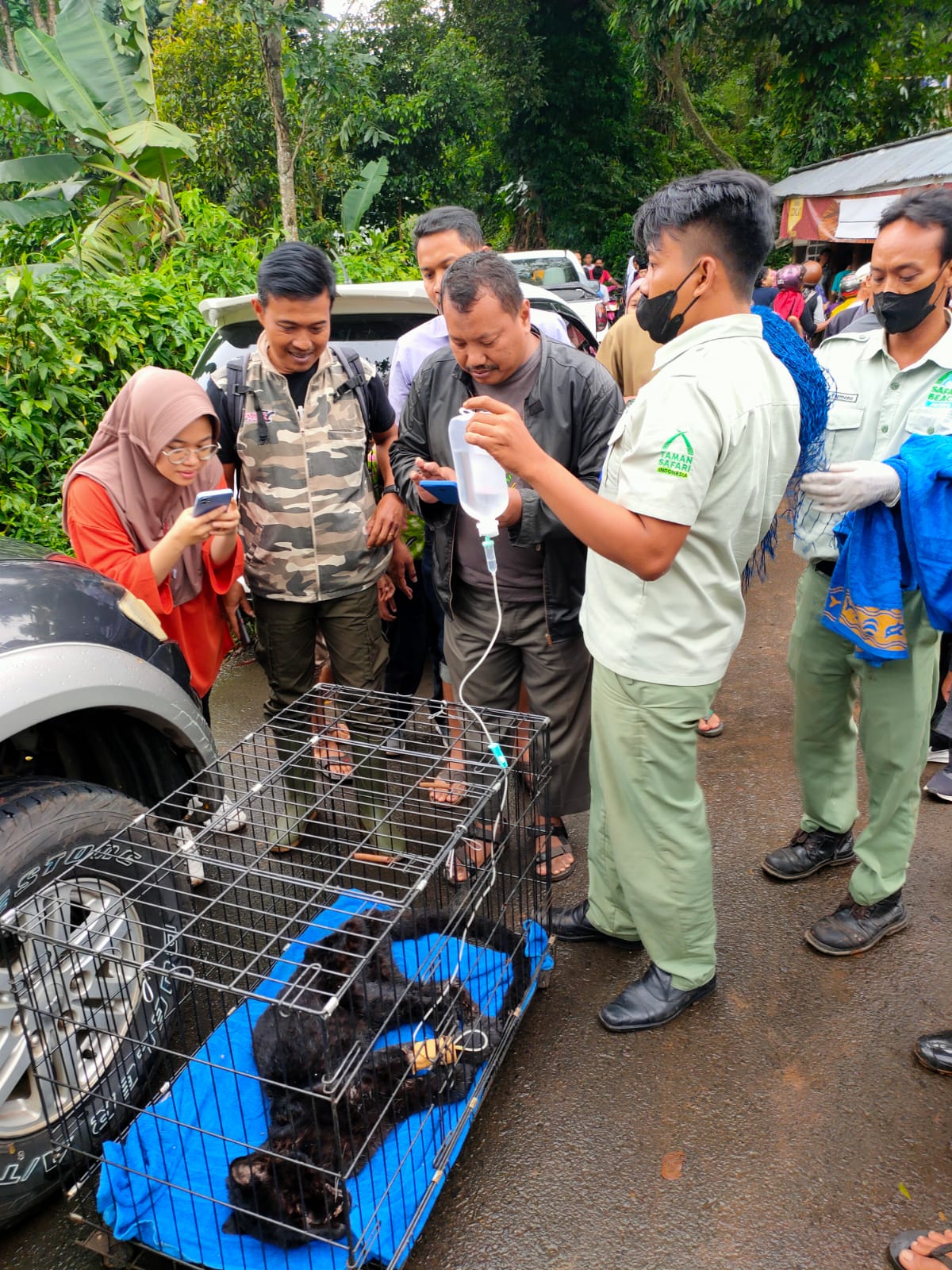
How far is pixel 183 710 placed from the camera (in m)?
2.39

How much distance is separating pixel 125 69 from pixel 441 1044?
28.6 ft

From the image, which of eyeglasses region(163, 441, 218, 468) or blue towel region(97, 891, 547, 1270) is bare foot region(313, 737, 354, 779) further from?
eyeglasses region(163, 441, 218, 468)

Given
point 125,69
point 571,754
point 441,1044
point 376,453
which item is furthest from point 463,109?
point 441,1044

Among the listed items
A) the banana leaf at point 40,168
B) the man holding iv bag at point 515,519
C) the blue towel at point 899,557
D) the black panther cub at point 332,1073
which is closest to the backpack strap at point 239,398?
the man holding iv bag at point 515,519

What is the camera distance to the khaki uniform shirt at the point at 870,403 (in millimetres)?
2477

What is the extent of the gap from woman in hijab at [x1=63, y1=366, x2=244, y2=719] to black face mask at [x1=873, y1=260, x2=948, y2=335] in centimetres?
190

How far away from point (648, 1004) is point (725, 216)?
1.96 m

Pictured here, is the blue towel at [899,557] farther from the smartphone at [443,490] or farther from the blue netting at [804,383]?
the smartphone at [443,490]

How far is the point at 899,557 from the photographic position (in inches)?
95.1

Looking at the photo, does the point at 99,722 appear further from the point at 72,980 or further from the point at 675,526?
the point at 675,526

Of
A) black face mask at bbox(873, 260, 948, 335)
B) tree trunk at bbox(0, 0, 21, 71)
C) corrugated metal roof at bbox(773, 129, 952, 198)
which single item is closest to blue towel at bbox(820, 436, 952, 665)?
black face mask at bbox(873, 260, 948, 335)

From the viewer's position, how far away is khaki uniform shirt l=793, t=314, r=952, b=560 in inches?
97.5

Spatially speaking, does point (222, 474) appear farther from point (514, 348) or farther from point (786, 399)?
point (786, 399)

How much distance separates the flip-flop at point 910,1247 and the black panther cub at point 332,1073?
929 mm
